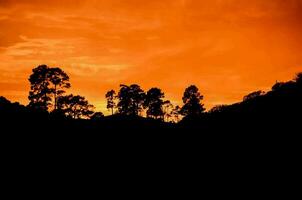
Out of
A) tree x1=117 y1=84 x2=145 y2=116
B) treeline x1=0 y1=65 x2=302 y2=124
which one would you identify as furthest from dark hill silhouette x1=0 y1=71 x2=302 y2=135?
tree x1=117 y1=84 x2=145 y2=116

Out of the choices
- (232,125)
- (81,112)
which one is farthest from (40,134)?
(81,112)

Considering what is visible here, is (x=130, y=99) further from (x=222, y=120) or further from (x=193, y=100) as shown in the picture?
(x=222, y=120)

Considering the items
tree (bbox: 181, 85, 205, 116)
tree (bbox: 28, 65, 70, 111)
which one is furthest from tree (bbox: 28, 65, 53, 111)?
tree (bbox: 181, 85, 205, 116)

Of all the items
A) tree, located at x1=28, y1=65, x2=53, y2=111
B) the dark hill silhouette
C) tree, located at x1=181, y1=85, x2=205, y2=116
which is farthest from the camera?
tree, located at x1=181, y1=85, x2=205, y2=116

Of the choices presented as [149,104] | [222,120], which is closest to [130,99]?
[149,104]

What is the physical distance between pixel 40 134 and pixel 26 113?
353cm

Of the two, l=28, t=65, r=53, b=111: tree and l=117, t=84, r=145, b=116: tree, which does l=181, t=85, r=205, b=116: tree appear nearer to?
l=117, t=84, r=145, b=116: tree

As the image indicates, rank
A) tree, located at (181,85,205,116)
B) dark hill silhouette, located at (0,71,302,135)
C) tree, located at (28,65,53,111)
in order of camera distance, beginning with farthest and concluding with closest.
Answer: tree, located at (181,85,205,116), tree, located at (28,65,53,111), dark hill silhouette, located at (0,71,302,135)

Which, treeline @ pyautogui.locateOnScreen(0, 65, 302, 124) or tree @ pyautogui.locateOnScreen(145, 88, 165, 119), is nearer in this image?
treeline @ pyautogui.locateOnScreen(0, 65, 302, 124)

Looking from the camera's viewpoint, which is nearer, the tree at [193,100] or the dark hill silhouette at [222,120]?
the dark hill silhouette at [222,120]

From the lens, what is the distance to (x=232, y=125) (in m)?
25.2

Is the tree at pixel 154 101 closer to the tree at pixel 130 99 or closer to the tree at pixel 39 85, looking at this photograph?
the tree at pixel 130 99

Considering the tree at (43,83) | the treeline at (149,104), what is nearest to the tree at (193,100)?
the treeline at (149,104)

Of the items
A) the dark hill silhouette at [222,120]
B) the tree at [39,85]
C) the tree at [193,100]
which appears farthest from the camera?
the tree at [193,100]
